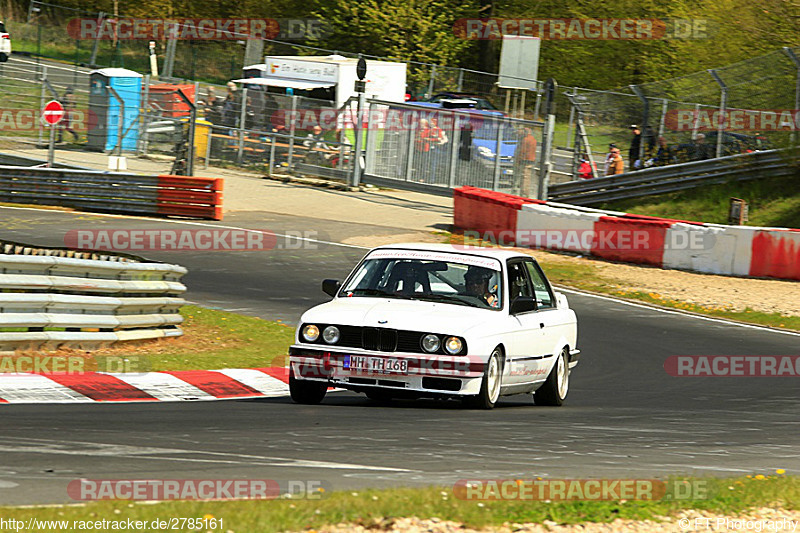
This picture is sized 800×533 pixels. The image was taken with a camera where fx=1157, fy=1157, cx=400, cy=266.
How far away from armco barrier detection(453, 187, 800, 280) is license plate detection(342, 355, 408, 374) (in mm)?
13211

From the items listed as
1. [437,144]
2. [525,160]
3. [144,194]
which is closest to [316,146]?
[437,144]

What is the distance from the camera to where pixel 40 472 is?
19.1 ft

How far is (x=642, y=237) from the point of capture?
21.9 meters

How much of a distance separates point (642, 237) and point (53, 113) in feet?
46.8

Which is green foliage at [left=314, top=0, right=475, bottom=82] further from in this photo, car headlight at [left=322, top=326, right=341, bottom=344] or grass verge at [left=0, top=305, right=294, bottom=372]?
car headlight at [left=322, top=326, right=341, bottom=344]

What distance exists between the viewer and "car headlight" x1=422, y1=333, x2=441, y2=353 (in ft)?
30.0

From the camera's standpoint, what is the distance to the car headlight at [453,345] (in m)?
9.11

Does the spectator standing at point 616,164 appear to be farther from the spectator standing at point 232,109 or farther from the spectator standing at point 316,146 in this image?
the spectator standing at point 232,109

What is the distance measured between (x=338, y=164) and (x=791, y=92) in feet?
39.0

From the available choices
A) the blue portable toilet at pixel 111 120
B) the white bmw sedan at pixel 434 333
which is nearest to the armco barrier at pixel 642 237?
the blue portable toilet at pixel 111 120

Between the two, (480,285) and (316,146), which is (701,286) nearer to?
(480,285)

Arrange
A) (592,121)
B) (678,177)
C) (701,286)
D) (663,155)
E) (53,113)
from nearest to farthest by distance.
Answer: (701,286) → (53,113) → (678,177) → (663,155) → (592,121)

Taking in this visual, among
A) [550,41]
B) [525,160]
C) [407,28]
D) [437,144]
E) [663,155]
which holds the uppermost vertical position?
[550,41]

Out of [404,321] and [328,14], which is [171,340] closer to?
[404,321]
